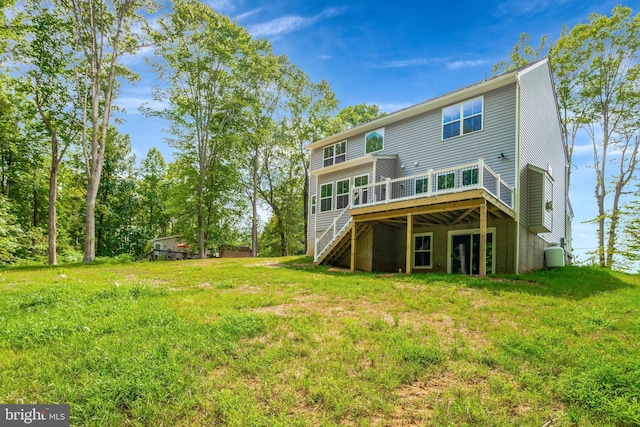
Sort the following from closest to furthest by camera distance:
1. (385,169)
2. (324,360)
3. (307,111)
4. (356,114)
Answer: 1. (324,360)
2. (385,169)
3. (307,111)
4. (356,114)

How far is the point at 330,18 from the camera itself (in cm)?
Result: 1190

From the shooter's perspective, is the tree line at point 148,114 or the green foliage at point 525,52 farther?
the green foliage at point 525,52

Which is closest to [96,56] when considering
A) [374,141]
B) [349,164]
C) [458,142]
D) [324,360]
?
[349,164]

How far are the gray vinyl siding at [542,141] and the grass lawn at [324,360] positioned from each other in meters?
6.44

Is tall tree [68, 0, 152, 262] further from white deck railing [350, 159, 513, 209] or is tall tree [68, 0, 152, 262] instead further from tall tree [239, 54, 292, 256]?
white deck railing [350, 159, 513, 209]

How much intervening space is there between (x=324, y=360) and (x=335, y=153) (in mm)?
14815

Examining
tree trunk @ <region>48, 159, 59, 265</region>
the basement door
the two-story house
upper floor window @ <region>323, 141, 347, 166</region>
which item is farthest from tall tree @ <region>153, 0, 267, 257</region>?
the basement door

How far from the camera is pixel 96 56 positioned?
1630 cm

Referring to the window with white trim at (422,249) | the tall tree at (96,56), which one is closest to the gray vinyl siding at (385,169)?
the window with white trim at (422,249)

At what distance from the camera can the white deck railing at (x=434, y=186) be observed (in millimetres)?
10078

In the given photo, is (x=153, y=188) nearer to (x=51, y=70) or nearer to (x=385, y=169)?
(x=51, y=70)

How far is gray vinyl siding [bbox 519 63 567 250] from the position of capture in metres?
11.5

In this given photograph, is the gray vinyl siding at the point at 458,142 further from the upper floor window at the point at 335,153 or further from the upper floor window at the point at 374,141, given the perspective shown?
the upper floor window at the point at 335,153

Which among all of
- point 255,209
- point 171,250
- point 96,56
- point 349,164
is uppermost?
point 96,56
